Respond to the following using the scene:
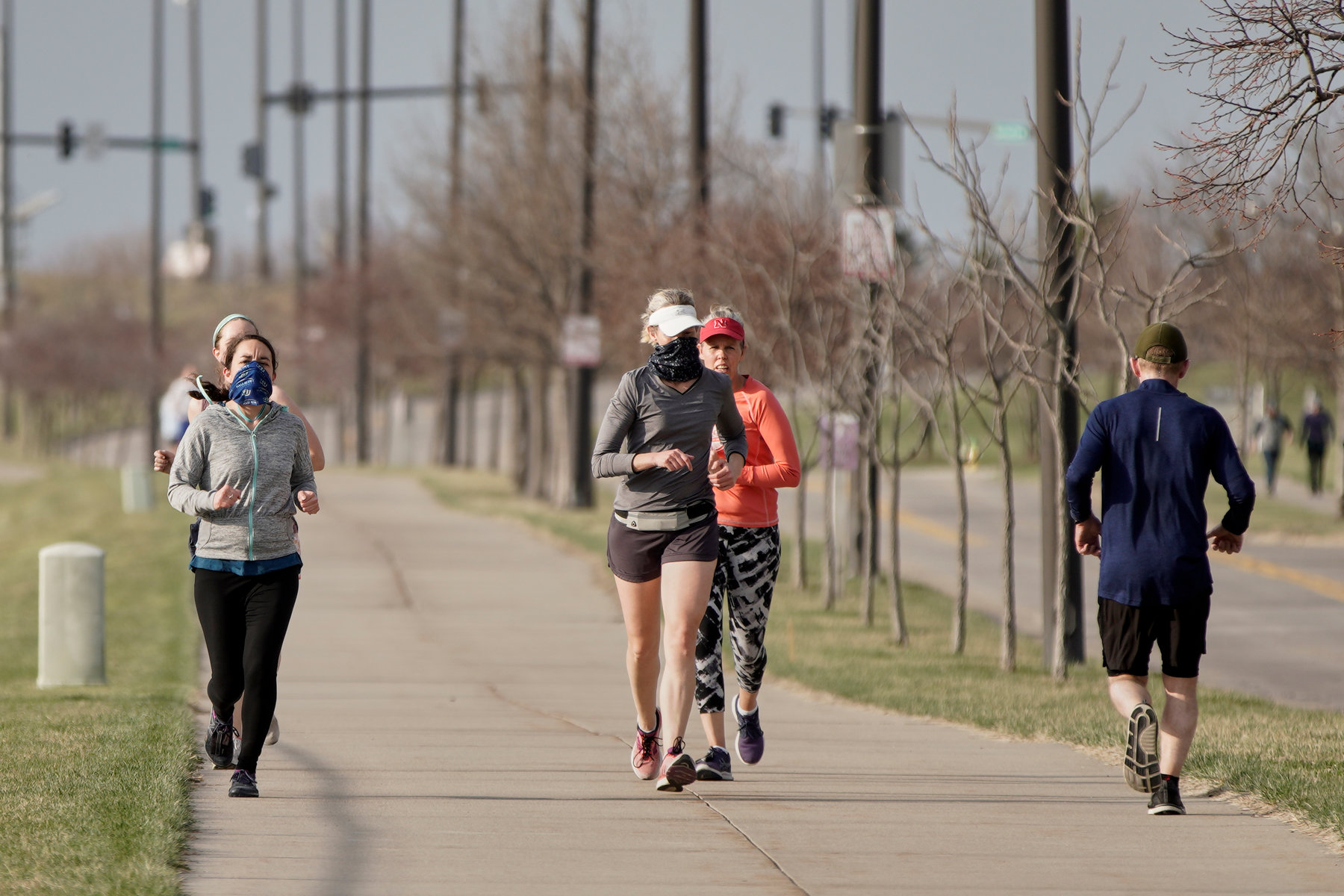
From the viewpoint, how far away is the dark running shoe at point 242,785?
267 inches

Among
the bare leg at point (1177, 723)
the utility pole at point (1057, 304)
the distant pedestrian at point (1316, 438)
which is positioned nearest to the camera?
the bare leg at point (1177, 723)

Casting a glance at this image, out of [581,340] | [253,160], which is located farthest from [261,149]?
[581,340]

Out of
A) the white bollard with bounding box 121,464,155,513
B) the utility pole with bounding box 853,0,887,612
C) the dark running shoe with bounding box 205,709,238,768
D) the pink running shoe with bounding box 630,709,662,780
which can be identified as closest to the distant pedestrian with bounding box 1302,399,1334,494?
the utility pole with bounding box 853,0,887,612

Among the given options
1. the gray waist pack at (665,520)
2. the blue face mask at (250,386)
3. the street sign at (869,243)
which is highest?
the street sign at (869,243)

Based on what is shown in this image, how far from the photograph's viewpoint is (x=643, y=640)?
7.12 meters

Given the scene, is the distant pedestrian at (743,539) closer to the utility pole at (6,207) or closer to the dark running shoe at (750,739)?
the dark running shoe at (750,739)

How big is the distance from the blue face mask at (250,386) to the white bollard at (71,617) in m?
4.41

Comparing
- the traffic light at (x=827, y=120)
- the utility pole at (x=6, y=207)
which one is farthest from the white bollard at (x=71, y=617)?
the utility pole at (x=6, y=207)

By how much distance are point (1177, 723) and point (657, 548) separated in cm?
204

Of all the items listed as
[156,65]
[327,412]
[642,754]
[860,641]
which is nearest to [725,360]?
[642,754]

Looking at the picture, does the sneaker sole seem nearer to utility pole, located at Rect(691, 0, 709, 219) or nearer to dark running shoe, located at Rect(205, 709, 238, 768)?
dark running shoe, located at Rect(205, 709, 238, 768)

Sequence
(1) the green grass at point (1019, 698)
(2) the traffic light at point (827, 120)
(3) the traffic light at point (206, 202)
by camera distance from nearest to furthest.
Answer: (1) the green grass at point (1019, 698), (2) the traffic light at point (827, 120), (3) the traffic light at point (206, 202)

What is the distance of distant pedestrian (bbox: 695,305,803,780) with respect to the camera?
730 cm

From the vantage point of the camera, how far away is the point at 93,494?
1280 inches
